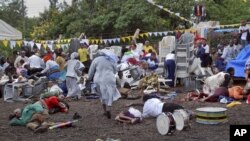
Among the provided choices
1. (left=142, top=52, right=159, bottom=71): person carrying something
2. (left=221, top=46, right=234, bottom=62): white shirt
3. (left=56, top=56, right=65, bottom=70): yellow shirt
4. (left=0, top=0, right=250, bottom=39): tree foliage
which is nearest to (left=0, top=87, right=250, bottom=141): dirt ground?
(left=56, top=56, right=65, bottom=70): yellow shirt

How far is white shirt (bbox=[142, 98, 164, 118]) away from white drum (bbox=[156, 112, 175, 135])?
1348 mm

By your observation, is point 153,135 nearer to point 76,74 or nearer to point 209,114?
point 209,114

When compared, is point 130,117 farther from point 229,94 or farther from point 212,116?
point 229,94

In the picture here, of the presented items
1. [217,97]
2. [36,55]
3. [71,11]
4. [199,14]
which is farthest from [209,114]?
[71,11]

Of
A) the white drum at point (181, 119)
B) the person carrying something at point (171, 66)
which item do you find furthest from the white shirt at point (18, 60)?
the white drum at point (181, 119)

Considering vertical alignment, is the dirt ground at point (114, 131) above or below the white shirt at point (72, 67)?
below

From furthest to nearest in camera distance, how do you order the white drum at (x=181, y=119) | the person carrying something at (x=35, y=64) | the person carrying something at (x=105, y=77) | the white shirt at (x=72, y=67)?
the person carrying something at (x=35, y=64) → the white shirt at (x=72, y=67) → the person carrying something at (x=105, y=77) → the white drum at (x=181, y=119)

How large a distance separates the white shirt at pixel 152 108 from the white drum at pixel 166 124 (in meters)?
1.35

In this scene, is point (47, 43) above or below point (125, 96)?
above

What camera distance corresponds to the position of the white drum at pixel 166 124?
8281mm

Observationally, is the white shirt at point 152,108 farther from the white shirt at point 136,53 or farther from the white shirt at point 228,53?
the white shirt at point 228,53

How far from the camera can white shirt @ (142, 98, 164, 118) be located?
32.4ft

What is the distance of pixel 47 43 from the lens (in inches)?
955

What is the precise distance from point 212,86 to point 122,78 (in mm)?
4500
